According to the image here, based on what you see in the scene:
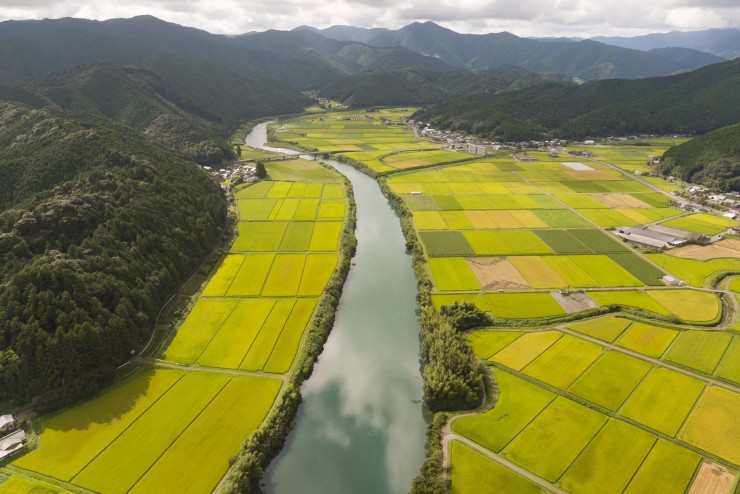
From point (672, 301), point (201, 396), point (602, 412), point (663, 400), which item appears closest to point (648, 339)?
point (663, 400)

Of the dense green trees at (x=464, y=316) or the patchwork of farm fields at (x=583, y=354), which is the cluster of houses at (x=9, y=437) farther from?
the dense green trees at (x=464, y=316)

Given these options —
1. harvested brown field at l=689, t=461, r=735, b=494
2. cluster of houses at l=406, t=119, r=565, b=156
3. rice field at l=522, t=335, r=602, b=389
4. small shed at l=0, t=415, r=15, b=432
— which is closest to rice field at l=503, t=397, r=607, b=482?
rice field at l=522, t=335, r=602, b=389

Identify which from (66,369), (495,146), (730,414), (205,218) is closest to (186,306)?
(66,369)

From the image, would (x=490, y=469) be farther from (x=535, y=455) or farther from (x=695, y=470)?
(x=695, y=470)

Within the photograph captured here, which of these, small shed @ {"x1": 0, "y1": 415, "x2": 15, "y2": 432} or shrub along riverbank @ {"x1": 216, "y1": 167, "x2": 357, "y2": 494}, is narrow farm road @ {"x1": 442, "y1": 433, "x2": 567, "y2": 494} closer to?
shrub along riverbank @ {"x1": 216, "y1": 167, "x2": 357, "y2": 494}

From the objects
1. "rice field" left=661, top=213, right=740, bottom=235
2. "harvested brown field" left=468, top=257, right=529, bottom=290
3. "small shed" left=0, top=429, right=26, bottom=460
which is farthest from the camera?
"rice field" left=661, top=213, right=740, bottom=235

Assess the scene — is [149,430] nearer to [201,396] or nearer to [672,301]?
[201,396]
